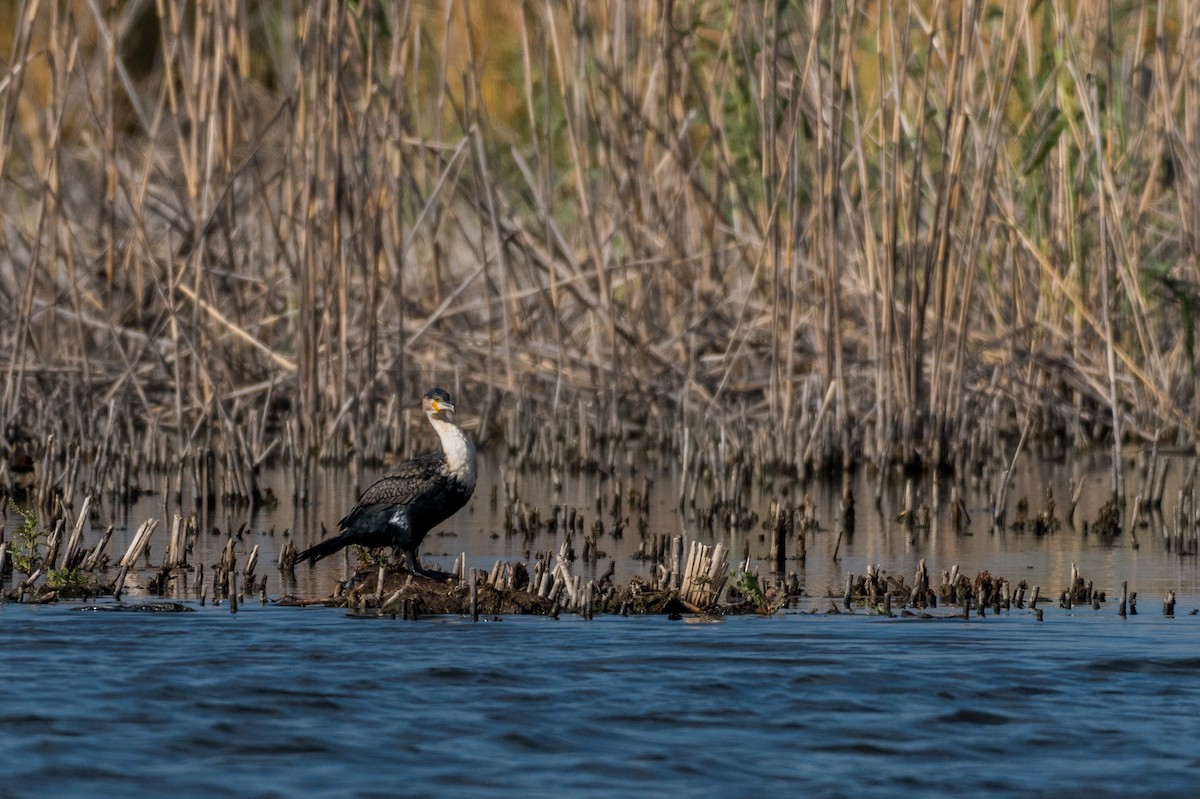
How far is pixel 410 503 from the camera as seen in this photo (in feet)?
22.2

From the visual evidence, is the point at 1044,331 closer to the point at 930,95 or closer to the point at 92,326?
the point at 930,95

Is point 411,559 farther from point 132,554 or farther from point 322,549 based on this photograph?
point 132,554

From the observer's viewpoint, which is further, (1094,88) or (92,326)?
(92,326)

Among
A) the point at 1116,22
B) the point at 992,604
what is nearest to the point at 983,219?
the point at 1116,22

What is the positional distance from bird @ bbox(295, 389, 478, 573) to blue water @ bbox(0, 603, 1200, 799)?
90 centimetres

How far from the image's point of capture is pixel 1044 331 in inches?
423

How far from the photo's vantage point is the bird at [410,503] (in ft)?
22.2

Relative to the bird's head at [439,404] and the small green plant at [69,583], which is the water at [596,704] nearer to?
the small green plant at [69,583]

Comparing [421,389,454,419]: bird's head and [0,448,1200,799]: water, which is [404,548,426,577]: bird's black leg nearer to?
[0,448,1200,799]: water

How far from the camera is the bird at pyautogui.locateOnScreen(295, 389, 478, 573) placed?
6.77m

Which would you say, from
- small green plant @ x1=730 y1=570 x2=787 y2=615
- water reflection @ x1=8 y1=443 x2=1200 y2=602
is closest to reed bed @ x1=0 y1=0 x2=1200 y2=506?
water reflection @ x1=8 y1=443 x2=1200 y2=602

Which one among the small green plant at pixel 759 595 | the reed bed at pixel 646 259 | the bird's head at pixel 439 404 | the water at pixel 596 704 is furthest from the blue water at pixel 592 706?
the reed bed at pixel 646 259

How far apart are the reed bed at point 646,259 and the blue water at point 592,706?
298 cm

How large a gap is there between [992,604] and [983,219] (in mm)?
3446
